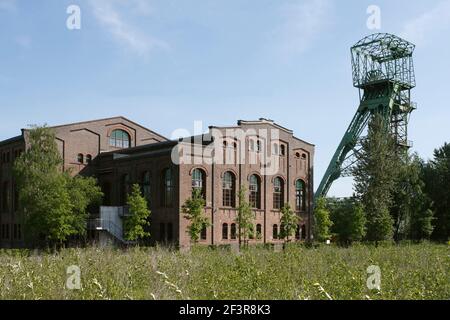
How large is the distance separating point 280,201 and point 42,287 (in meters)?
36.3

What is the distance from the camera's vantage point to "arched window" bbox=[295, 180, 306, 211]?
160 ft

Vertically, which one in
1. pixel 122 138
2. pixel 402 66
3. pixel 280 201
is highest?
pixel 402 66

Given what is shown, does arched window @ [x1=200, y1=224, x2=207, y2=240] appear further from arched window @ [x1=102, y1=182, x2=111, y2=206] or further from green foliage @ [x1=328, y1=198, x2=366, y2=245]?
green foliage @ [x1=328, y1=198, x2=366, y2=245]

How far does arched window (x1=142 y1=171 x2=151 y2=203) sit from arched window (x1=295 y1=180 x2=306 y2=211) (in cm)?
1446

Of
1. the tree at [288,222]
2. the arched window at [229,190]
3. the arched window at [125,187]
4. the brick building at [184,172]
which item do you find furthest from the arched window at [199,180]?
the tree at [288,222]

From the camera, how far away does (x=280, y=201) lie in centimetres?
4678

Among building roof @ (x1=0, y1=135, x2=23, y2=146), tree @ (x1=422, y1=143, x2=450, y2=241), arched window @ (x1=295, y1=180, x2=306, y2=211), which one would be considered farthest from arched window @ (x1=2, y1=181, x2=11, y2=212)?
tree @ (x1=422, y1=143, x2=450, y2=241)

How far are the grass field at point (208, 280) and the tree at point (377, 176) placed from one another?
99.6 ft

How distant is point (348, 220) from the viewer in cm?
4719

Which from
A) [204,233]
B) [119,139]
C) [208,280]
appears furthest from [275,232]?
[208,280]

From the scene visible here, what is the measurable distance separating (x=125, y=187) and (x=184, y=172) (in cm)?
700

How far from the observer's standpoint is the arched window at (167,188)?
128 feet
